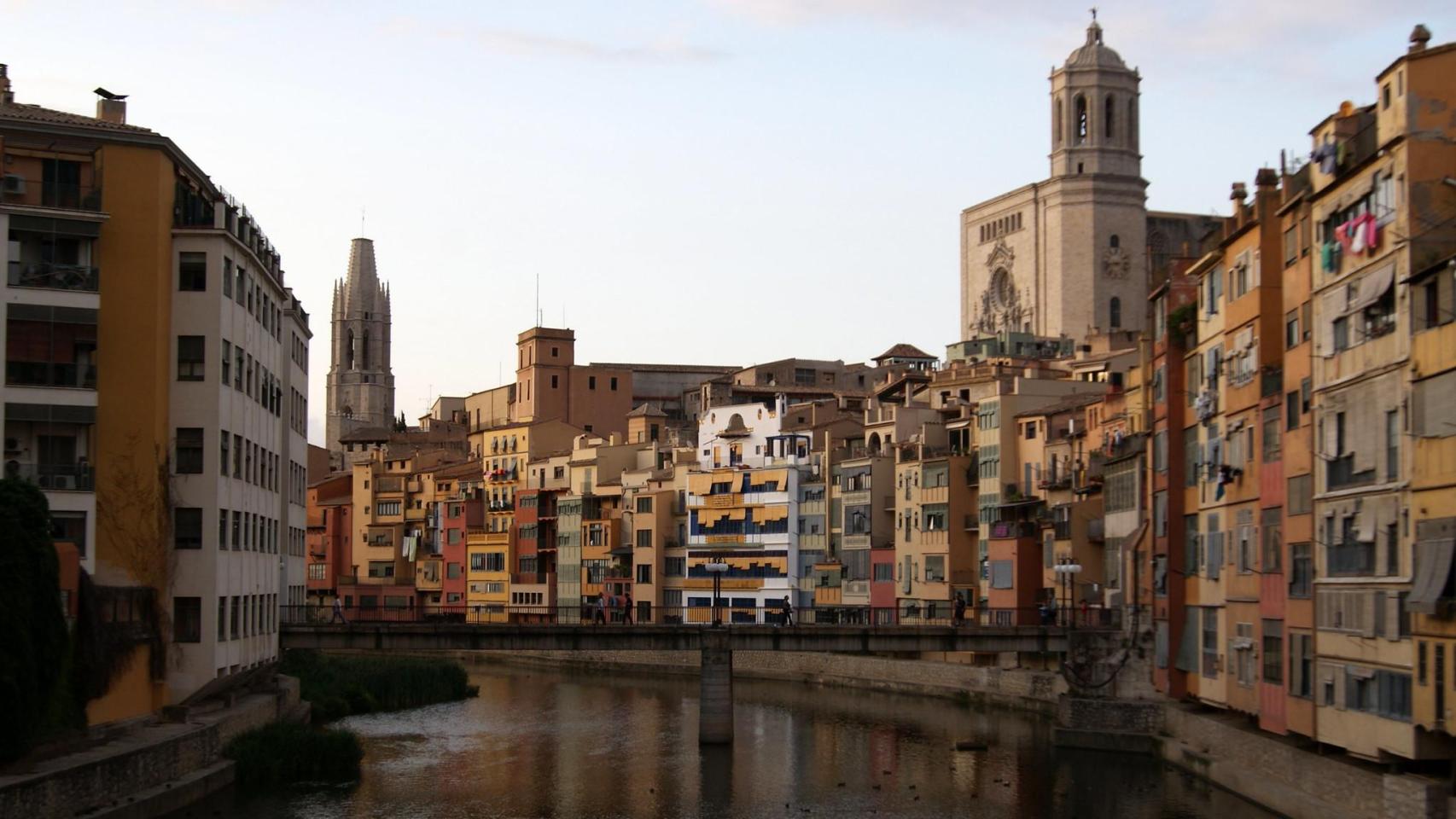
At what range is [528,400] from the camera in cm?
15762

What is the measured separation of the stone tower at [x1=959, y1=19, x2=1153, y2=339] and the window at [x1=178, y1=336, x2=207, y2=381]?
366 ft

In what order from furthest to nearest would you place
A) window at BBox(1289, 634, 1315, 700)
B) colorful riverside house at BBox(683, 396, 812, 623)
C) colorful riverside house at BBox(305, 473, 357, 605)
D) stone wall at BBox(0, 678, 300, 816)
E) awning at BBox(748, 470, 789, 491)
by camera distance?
colorful riverside house at BBox(305, 473, 357, 605) < awning at BBox(748, 470, 789, 491) < colorful riverside house at BBox(683, 396, 812, 623) < window at BBox(1289, 634, 1315, 700) < stone wall at BBox(0, 678, 300, 816)

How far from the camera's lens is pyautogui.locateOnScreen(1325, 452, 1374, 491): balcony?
38.9 meters

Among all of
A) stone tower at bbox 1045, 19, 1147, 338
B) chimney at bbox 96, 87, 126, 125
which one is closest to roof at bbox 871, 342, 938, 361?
stone tower at bbox 1045, 19, 1147, 338

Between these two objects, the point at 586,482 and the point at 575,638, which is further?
Answer: the point at 586,482

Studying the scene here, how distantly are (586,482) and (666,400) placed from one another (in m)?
60.3

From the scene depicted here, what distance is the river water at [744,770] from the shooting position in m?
48.8

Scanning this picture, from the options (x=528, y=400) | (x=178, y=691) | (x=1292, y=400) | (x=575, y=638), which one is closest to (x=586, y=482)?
(x=528, y=400)

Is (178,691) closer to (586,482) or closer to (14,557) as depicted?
(14,557)

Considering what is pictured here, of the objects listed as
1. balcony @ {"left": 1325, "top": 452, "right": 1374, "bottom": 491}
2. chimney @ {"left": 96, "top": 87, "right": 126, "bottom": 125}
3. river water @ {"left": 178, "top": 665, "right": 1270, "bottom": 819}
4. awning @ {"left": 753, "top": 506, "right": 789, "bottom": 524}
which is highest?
chimney @ {"left": 96, "top": 87, "right": 126, "bottom": 125}

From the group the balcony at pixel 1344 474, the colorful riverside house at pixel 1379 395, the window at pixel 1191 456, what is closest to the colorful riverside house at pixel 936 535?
the window at pixel 1191 456

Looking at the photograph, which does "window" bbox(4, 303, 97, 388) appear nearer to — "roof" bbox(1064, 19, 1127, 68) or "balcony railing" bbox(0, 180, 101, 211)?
"balcony railing" bbox(0, 180, 101, 211)

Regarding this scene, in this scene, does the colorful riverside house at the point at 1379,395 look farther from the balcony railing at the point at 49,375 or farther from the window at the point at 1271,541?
the balcony railing at the point at 49,375

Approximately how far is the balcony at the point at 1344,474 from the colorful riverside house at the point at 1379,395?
0.05 meters
